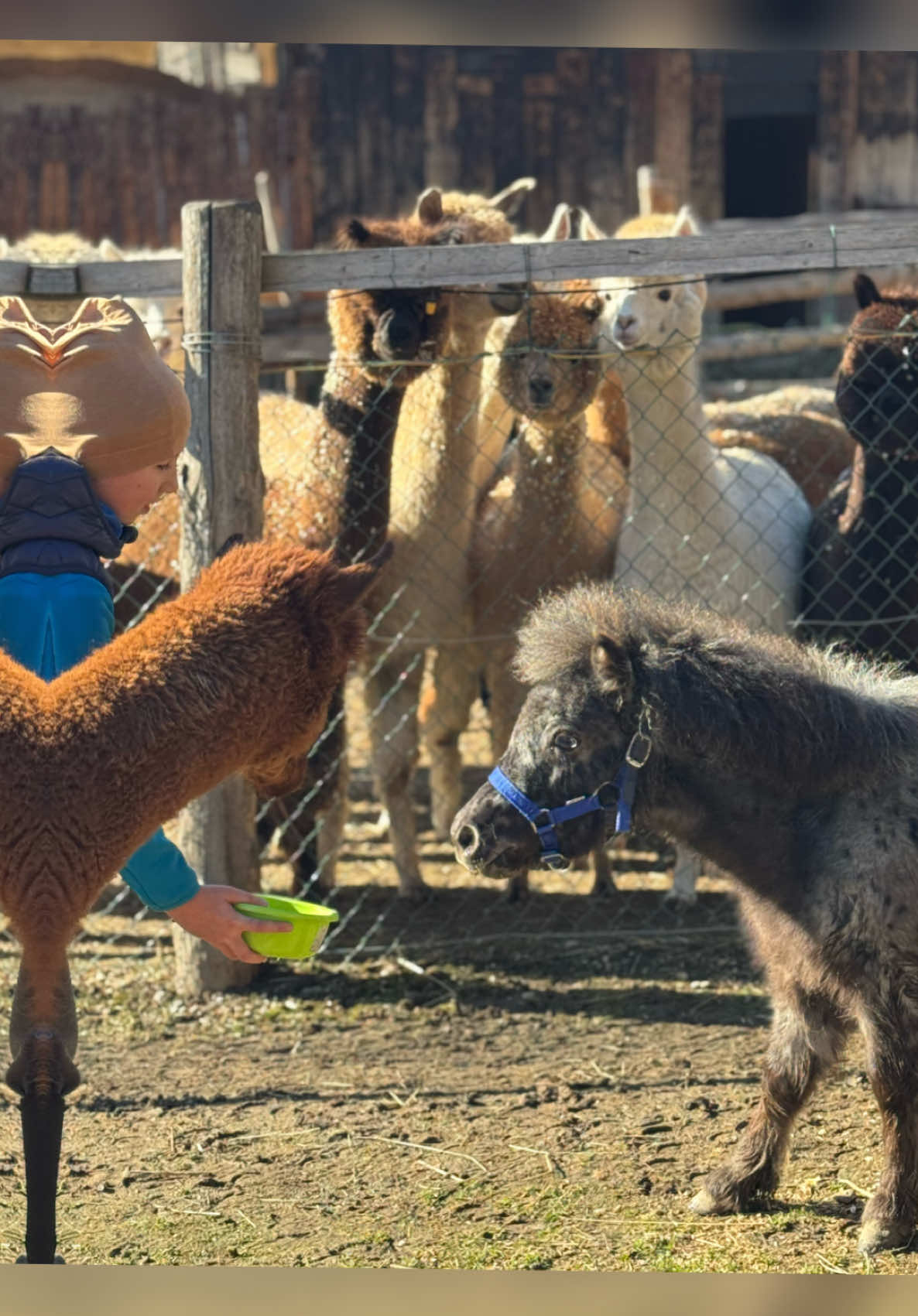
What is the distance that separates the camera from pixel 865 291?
553cm

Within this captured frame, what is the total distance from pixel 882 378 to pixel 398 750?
2178 mm

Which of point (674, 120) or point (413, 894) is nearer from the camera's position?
point (413, 894)

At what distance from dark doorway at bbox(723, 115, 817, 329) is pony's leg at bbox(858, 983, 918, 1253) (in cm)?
1310

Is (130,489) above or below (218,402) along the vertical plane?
below

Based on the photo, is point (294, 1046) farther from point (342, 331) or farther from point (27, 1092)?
point (342, 331)

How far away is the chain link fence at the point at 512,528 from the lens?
5.49 meters

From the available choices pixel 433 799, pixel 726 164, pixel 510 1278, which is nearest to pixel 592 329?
pixel 433 799

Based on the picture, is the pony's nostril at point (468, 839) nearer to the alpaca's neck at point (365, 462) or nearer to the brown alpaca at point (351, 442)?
the brown alpaca at point (351, 442)

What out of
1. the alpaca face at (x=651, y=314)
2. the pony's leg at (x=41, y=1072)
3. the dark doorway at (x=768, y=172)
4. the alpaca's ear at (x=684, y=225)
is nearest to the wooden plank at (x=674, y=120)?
the dark doorway at (x=768, y=172)

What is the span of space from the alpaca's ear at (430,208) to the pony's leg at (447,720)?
1588mm

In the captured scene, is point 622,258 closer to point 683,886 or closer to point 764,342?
point 683,886

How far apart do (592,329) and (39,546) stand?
11.3 feet

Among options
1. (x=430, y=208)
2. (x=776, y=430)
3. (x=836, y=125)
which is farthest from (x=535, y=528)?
(x=836, y=125)

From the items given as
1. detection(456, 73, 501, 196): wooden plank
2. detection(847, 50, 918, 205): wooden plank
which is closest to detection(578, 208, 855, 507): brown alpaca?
detection(456, 73, 501, 196): wooden plank
